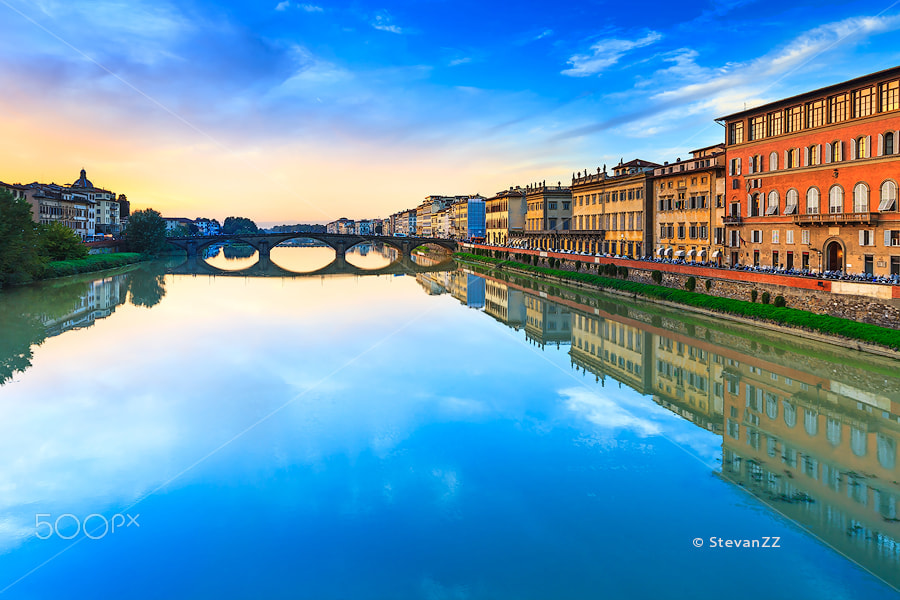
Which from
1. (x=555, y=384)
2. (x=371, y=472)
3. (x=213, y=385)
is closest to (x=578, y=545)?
(x=371, y=472)

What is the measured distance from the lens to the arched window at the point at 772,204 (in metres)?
33.8

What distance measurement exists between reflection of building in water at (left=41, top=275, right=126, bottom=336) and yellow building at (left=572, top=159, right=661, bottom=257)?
37325mm

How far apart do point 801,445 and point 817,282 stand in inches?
527

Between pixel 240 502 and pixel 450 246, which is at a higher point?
pixel 450 246

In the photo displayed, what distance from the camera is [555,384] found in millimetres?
18625

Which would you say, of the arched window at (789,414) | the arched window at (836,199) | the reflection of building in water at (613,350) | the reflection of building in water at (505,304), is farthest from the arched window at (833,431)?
the arched window at (836,199)

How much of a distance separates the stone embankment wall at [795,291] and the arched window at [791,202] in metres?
5.21

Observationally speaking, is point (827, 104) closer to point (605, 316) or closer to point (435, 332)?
point (605, 316)

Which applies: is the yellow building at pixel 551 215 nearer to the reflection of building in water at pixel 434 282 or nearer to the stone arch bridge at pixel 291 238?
the reflection of building in water at pixel 434 282

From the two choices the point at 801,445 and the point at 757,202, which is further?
the point at 757,202

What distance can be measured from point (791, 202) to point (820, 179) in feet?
7.11

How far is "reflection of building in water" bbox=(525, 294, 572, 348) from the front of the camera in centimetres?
2788

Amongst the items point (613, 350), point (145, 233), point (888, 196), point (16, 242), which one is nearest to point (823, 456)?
point (613, 350)

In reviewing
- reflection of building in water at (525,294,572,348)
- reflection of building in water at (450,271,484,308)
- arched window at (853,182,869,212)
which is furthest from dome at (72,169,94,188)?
arched window at (853,182,869,212)
